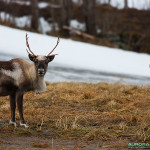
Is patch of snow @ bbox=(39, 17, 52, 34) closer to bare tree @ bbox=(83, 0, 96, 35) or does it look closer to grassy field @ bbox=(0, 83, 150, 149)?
bare tree @ bbox=(83, 0, 96, 35)

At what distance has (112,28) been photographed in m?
24.2

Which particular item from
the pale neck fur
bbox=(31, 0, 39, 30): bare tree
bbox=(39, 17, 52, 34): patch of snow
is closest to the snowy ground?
bbox=(31, 0, 39, 30): bare tree

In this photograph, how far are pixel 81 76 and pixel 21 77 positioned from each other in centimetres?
633

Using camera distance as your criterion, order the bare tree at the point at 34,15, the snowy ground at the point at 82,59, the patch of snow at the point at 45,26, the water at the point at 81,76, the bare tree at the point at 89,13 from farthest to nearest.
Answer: the patch of snow at the point at 45,26 < the bare tree at the point at 34,15 < the bare tree at the point at 89,13 < the snowy ground at the point at 82,59 < the water at the point at 81,76

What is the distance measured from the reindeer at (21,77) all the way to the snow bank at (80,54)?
7646mm

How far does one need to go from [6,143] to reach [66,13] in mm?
14772

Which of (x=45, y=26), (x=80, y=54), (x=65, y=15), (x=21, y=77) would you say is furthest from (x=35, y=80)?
(x=45, y=26)

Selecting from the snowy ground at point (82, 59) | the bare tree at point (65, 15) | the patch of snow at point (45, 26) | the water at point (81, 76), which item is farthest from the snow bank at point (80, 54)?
the patch of snow at point (45, 26)

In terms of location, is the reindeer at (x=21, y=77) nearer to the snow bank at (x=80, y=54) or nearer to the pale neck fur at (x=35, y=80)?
the pale neck fur at (x=35, y=80)

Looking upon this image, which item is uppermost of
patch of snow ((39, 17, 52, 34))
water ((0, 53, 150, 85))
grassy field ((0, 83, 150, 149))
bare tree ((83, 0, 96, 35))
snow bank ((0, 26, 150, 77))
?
bare tree ((83, 0, 96, 35))

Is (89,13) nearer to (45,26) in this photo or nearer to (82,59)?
(82,59)

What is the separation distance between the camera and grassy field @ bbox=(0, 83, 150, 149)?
446 centimetres

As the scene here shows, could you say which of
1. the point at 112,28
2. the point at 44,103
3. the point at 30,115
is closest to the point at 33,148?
the point at 30,115

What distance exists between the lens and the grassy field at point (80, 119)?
14.6ft
